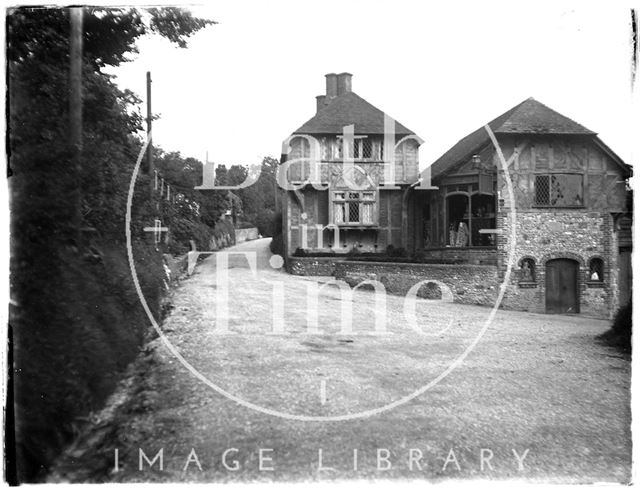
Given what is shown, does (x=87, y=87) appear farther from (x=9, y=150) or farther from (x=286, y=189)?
(x=286, y=189)

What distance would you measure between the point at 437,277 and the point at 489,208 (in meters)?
5.18

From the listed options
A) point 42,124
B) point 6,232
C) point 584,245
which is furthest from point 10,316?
point 584,245

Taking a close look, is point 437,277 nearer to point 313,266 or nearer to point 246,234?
point 313,266

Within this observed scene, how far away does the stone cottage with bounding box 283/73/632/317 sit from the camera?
19.0 m

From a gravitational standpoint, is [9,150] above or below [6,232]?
above

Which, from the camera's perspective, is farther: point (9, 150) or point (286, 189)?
point (286, 189)

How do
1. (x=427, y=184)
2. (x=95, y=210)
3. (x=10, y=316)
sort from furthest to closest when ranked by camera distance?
1. (x=427, y=184)
2. (x=95, y=210)
3. (x=10, y=316)

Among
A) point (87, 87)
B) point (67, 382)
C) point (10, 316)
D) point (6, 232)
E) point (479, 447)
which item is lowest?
point (479, 447)

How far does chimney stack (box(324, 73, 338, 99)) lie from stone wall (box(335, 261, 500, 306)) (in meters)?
10.7

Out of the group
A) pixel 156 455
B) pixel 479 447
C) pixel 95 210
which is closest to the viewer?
pixel 156 455

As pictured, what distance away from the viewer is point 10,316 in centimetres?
358

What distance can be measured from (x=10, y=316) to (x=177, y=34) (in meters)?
2.97

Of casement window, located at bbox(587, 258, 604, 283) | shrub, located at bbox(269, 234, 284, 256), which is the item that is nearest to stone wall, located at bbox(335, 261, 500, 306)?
casement window, located at bbox(587, 258, 604, 283)

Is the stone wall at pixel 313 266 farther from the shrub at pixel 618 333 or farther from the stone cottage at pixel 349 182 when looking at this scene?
the shrub at pixel 618 333
